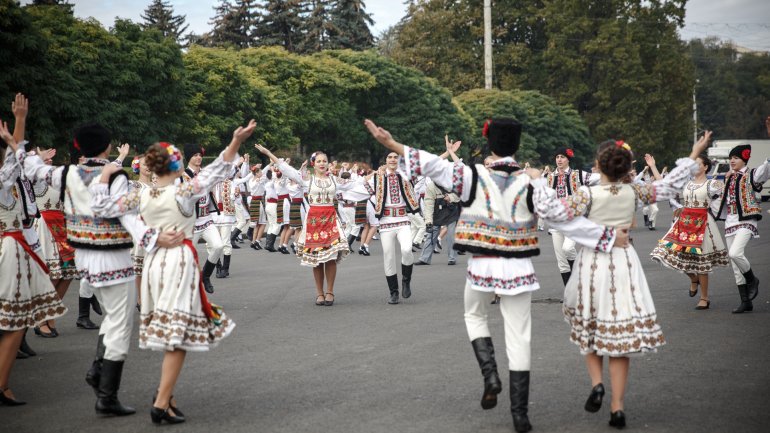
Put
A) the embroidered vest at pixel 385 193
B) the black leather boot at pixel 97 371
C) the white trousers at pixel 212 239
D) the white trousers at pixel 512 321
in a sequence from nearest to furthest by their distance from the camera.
Answer: 1. the white trousers at pixel 512 321
2. the black leather boot at pixel 97 371
3. the embroidered vest at pixel 385 193
4. the white trousers at pixel 212 239

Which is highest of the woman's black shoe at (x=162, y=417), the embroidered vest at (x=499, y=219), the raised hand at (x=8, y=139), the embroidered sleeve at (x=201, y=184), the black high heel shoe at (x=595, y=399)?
the raised hand at (x=8, y=139)

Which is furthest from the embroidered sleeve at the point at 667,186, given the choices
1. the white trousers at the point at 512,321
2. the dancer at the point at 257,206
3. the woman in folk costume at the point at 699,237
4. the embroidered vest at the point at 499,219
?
the dancer at the point at 257,206

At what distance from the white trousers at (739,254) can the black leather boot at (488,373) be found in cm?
557

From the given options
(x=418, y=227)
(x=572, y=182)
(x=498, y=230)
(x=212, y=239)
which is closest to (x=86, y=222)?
(x=498, y=230)

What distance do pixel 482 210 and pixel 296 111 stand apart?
3476 centimetres

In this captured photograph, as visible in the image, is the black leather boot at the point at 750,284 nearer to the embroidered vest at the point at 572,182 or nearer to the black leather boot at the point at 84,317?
the embroidered vest at the point at 572,182

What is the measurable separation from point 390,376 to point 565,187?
5374 millimetres

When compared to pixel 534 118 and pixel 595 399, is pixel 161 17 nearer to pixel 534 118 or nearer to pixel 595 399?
pixel 534 118

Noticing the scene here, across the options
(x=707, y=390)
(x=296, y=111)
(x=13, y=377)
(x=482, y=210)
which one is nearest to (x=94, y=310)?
(x=13, y=377)

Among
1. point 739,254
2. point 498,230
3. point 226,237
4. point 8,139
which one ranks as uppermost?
point 8,139

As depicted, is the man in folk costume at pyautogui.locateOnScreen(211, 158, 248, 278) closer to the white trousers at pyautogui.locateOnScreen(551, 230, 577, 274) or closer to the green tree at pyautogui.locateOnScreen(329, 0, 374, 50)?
the white trousers at pyautogui.locateOnScreen(551, 230, 577, 274)

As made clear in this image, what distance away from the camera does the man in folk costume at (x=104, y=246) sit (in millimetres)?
5934

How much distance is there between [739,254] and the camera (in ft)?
33.5

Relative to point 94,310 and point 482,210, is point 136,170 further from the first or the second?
point 482,210
